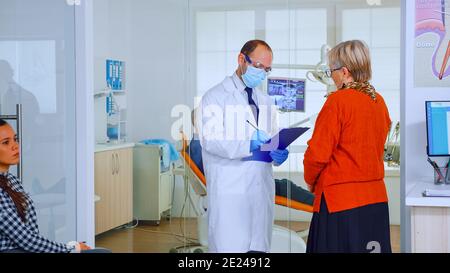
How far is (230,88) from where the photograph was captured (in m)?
3.40

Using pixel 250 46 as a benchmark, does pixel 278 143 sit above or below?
below

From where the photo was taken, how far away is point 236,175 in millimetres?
3355

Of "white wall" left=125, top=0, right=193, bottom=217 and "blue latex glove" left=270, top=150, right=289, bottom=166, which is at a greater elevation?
"white wall" left=125, top=0, right=193, bottom=217

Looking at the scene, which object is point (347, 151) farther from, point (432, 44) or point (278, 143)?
point (432, 44)

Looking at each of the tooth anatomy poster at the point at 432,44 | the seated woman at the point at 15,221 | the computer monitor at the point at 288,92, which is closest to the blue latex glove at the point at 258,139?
the computer monitor at the point at 288,92

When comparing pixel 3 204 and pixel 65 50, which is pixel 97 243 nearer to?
pixel 65 50

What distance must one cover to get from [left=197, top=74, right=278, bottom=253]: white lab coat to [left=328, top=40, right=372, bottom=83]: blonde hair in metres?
0.74

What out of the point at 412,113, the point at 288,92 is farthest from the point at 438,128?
the point at 288,92

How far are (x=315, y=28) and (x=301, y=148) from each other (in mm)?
665

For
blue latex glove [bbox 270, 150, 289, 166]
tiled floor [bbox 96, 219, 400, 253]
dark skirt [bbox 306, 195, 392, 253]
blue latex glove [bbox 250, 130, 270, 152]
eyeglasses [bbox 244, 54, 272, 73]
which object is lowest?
tiled floor [bbox 96, 219, 400, 253]

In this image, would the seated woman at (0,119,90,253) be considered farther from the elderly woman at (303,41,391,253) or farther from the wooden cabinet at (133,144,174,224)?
the wooden cabinet at (133,144,174,224)

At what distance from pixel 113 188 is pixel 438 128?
1906mm

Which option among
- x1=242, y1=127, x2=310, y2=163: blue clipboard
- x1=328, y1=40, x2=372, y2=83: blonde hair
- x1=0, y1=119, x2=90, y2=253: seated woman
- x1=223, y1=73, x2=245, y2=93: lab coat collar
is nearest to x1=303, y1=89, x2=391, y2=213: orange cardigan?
x1=328, y1=40, x2=372, y2=83: blonde hair

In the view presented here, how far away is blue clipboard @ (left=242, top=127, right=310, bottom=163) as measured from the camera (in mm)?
3375
